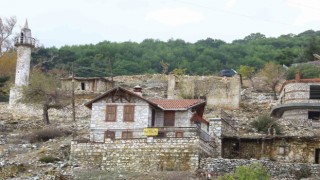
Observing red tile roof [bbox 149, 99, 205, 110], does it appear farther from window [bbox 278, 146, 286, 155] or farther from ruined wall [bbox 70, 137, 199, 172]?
window [bbox 278, 146, 286, 155]

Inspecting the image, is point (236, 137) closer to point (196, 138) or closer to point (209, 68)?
point (196, 138)

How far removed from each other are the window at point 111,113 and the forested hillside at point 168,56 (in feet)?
153

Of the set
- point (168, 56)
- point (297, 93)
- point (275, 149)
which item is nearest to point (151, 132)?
point (275, 149)

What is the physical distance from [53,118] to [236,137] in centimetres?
2187

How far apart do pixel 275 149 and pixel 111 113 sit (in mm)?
11420

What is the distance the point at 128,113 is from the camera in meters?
53.9

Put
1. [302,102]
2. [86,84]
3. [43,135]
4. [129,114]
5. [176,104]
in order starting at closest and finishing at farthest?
[129,114] < [176,104] < [43,135] < [302,102] < [86,84]

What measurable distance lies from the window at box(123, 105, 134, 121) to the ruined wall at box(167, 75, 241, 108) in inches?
799

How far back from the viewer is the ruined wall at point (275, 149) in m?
51.8

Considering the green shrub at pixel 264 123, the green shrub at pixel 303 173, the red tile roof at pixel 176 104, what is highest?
the red tile roof at pixel 176 104

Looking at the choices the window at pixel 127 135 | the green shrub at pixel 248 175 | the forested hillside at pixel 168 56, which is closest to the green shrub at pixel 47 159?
the window at pixel 127 135

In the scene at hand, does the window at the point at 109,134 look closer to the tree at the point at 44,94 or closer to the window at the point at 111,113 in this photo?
the window at the point at 111,113

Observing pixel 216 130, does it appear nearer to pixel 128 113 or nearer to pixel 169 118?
pixel 169 118

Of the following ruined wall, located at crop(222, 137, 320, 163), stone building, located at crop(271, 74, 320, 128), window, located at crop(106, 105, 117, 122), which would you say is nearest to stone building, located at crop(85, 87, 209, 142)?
window, located at crop(106, 105, 117, 122)
